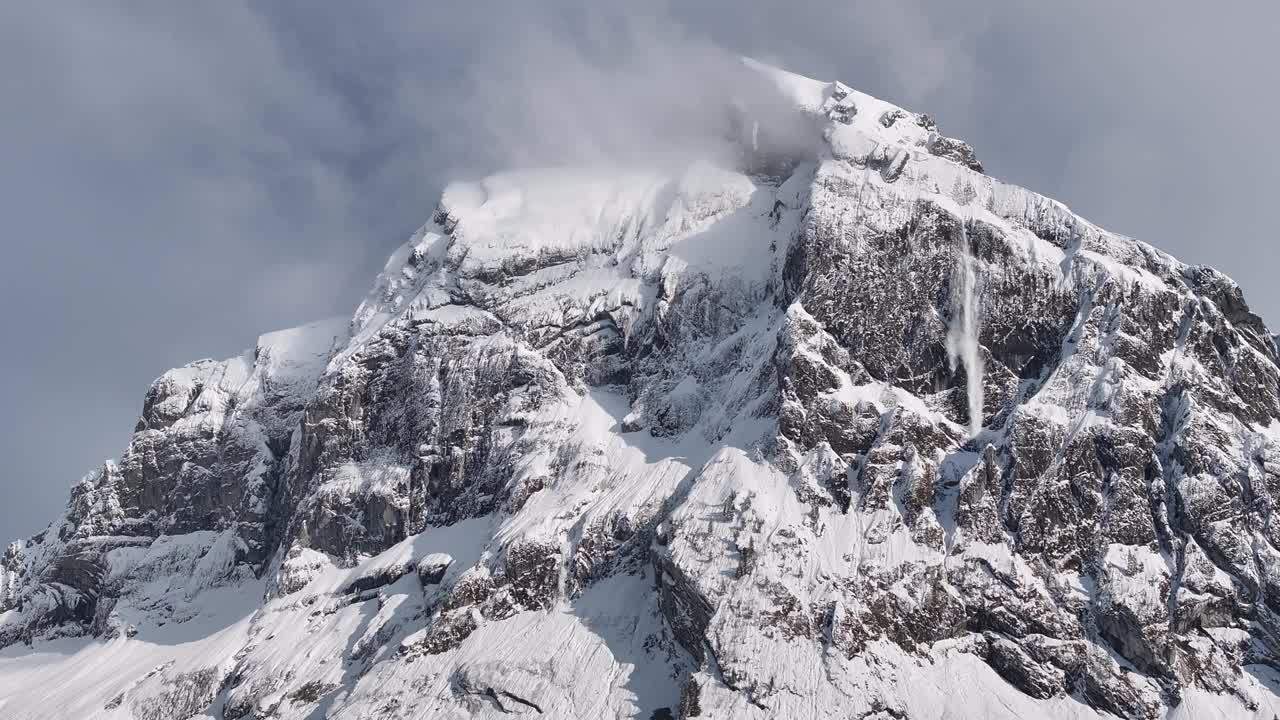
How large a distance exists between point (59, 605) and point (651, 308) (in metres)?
118

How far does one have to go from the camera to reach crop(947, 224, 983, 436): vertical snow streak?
148m

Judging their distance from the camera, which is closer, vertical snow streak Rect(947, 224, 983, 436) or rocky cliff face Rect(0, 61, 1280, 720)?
rocky cliff face Rect(0, 61, 1280, 720)

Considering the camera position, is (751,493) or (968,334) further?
(968,334)

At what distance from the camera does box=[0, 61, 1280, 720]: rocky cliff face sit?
122m

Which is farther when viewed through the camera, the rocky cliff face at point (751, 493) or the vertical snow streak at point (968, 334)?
the vertical snow streak at point (968, 334)

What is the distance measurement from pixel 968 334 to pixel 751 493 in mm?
43007

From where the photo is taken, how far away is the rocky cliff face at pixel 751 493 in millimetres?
122500

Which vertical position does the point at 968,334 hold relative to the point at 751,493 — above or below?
above

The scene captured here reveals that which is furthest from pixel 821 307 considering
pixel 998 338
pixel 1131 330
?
pixel 1131 330

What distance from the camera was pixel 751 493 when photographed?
435ft

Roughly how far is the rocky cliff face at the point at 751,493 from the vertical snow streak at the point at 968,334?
1.67ft

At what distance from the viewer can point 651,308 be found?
177 metres

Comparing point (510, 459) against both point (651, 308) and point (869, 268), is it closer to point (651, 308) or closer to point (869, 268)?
point (651, 308)

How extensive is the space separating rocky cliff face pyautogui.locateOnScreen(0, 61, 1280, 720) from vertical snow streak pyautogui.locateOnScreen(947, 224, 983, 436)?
509 mm
